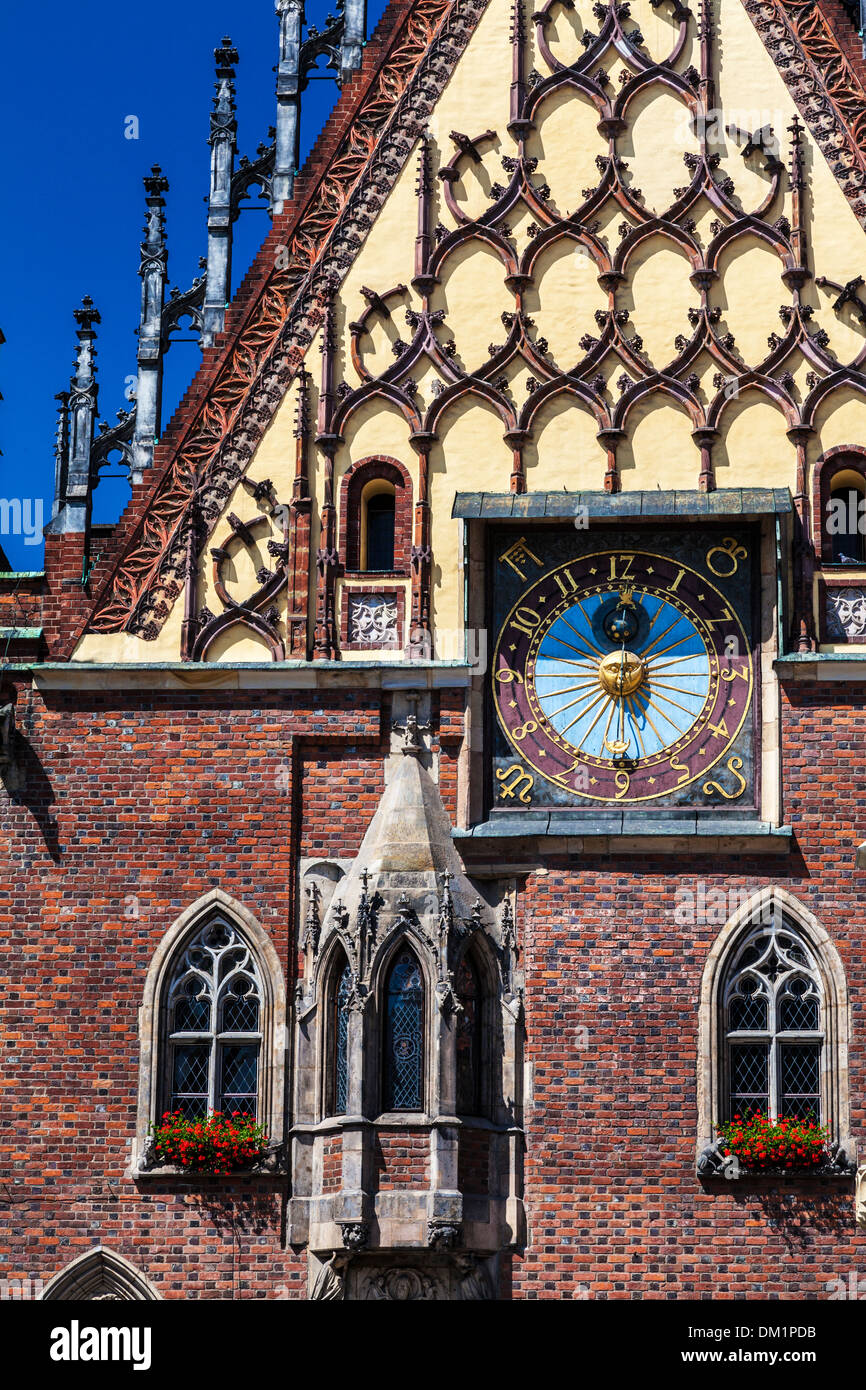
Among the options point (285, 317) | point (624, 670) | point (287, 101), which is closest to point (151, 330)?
point (285, 317)

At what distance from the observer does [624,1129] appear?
1950 cm

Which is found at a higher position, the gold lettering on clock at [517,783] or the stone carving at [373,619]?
the stone carving at [373,619]

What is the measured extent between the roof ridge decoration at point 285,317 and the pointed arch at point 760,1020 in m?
4.49

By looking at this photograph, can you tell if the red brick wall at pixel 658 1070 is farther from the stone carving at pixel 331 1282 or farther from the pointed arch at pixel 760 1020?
the stone carving at pixel 331 1282

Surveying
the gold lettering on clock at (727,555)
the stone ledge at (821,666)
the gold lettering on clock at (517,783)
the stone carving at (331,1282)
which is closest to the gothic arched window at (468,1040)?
the stone carving at (331,1282)

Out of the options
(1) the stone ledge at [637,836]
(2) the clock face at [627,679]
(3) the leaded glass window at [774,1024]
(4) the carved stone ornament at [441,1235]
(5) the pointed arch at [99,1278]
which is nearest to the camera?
(4) the carved stone ornament at [441,1235]

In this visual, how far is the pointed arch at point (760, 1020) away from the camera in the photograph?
19.5 meters

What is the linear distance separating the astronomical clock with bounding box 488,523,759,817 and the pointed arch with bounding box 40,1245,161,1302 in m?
3.90

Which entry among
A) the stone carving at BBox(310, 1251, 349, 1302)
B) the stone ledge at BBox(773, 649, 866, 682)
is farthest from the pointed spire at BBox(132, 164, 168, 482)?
the stone carving at BBox(310, 1251, 349, 1302)

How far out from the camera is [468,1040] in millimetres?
19438

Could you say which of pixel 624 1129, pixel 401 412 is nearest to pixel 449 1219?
pixel 624 1129

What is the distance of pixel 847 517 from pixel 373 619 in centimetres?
332

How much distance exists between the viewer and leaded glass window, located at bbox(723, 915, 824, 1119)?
772 inches

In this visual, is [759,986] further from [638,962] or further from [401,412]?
[401,412]
